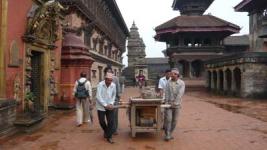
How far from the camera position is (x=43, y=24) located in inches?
461

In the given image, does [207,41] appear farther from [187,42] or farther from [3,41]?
[3,41]

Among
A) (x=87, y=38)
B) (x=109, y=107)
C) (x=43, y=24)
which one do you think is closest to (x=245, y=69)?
(x=87, y=38)

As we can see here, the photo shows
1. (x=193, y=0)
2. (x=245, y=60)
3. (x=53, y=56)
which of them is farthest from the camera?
(x=193, y=0)

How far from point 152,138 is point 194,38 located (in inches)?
1268

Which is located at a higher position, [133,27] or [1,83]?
[133,27]

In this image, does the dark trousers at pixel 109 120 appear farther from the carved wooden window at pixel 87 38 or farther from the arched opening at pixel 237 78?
the arched opening at pixel 237 78

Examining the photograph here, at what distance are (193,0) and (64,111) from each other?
32.8m

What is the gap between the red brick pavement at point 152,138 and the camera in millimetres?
8234

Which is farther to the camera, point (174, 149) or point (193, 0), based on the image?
point (193, 0)

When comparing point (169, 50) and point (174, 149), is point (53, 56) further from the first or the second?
point (169, 50)

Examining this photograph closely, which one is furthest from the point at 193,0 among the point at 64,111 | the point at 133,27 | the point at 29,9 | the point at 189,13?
the point at 29,9

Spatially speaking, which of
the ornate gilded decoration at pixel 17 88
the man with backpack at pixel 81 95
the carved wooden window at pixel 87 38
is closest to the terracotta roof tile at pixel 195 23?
the carved wooden window at pixel 87 38

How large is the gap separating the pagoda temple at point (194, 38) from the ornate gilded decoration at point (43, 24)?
2662 centimetres

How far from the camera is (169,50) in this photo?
132 feet
